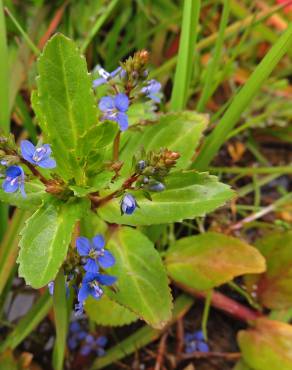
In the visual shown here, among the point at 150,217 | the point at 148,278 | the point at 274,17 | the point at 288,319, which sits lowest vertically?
the point at 288,319

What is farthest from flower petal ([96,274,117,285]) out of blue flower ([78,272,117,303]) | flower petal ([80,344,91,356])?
flower petal ([80,344,91,356])

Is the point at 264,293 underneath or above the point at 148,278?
underneath

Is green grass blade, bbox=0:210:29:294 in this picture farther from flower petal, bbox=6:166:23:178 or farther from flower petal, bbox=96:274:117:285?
flower petal, bbox=6:166:23:178

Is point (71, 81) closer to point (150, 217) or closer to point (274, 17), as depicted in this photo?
point (150, 217)

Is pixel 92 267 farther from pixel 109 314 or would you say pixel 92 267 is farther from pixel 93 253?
pixel 109 314

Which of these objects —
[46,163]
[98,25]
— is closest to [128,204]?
[46,163]

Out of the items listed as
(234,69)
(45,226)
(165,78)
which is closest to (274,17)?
(234,69)
